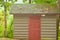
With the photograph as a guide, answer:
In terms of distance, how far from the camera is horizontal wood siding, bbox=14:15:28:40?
20.1m

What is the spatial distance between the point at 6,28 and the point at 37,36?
196 inches

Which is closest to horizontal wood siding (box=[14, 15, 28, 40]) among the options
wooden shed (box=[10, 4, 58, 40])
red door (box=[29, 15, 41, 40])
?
wooden shed (box=[10, 4, 58, 40])

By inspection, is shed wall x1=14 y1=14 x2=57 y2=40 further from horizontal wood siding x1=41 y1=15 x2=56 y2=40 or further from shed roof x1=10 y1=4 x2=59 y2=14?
shed roof x1=10 y1=4 x2=59 y2=14

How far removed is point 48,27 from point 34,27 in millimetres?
1462

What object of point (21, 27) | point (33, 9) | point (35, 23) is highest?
point (33, 9)

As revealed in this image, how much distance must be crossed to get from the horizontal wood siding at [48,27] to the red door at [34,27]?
409 mm

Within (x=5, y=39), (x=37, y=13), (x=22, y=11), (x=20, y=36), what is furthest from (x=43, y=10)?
(x=5, y=39)

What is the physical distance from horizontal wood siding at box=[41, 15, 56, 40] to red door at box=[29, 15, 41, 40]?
16.1 inches

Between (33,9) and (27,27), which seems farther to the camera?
(33,9)

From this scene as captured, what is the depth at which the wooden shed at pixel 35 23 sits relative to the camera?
19859mm

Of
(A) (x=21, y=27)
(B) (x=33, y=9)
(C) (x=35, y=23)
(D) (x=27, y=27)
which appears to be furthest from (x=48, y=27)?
(A) (x=21, y=27)

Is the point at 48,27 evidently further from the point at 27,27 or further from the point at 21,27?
the point at 21,27

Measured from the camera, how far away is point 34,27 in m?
20.0

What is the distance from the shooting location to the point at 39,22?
1995 cm
